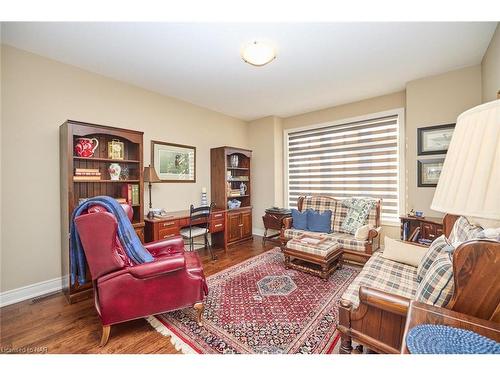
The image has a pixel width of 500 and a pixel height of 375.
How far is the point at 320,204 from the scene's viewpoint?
3865 mm

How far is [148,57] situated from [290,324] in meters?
3.07

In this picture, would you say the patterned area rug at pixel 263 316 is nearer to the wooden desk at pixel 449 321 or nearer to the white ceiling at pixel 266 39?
the wooden desk at pixel 449 321

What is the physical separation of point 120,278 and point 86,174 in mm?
1501

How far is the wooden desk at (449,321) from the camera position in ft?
2.59

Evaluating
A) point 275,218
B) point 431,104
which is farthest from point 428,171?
point 275,218

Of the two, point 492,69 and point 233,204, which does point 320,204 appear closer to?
point 233,204

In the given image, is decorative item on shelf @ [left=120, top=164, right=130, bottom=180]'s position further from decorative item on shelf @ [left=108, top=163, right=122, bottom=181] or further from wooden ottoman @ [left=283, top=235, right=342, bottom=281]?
wooden ottoman @ [left=283, top=235, right=342, bottom=281]

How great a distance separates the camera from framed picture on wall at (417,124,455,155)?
111 inches

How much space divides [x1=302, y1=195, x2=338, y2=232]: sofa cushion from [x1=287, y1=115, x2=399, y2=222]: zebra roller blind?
41 centimetres

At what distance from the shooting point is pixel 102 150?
2.74 metres

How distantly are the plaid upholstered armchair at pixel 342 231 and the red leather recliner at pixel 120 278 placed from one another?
2.12 m

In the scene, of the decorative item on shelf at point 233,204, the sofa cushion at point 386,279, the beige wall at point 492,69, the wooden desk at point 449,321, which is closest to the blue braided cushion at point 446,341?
the wooden desk at point 449,321
